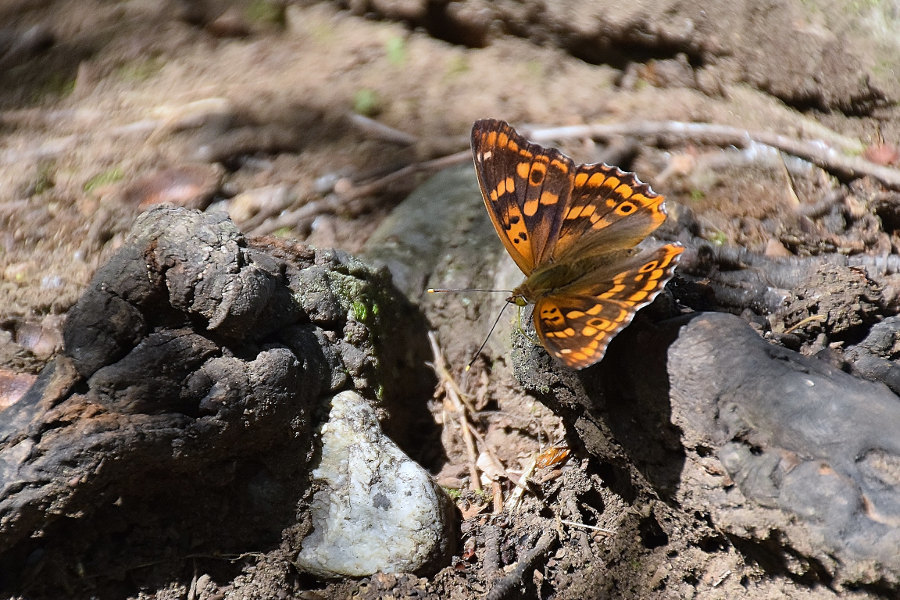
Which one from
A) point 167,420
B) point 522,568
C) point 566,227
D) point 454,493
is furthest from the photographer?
point 566,227

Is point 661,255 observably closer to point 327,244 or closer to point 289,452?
point 289,452

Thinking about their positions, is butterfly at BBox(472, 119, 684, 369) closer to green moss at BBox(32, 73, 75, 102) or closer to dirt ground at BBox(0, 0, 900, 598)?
dirt ground at BBox(0, 0, 900, 598)

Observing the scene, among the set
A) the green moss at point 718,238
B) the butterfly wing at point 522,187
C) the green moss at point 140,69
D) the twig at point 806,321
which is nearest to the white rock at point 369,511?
the butterfly wing at point 522,187

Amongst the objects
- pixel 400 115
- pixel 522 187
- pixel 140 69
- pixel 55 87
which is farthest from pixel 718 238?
pixel 55 87

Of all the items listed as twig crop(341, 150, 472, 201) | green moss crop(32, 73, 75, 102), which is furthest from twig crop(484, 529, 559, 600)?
green moss crop(32, 73, 75, 102)

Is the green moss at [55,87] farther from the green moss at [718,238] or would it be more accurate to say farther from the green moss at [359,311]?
the green moss at [718,238]

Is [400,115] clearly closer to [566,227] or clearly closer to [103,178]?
[566,227]
